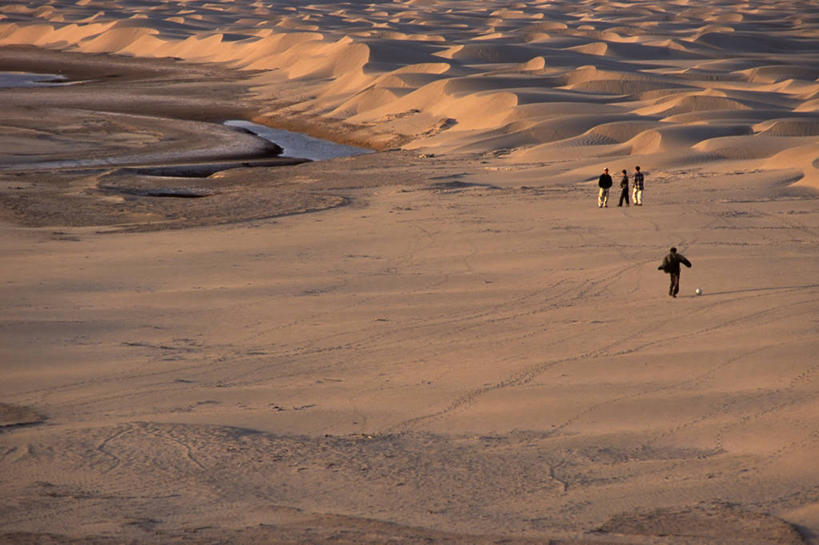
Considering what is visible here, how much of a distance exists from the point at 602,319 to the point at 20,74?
182 feet

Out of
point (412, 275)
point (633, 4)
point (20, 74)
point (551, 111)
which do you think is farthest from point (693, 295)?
point (633, 4)

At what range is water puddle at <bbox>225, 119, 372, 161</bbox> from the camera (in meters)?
34.8

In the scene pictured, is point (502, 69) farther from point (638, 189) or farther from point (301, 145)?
point (638, 189)

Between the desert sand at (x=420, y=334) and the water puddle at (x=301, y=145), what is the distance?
1290 millimetres

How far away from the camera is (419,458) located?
926cm

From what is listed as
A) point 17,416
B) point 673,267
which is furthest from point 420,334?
point 17,416

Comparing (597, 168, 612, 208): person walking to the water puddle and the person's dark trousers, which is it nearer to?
the person's dark trousers

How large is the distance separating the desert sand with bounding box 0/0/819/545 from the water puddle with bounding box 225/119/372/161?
129cm

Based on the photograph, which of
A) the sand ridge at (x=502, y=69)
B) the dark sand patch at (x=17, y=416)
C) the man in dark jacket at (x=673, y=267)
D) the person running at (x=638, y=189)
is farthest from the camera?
the sand ridge at (x=502, y=69)

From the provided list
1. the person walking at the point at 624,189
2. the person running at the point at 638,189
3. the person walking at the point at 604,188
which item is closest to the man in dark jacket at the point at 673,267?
the person walking at the point at 604,188

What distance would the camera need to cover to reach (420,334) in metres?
13.5

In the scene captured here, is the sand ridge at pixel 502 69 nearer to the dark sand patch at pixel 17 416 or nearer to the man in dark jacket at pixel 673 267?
the man in dark jacket at pixel 673 267

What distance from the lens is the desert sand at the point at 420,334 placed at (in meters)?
8.20

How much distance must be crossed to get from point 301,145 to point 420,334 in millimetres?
24443
